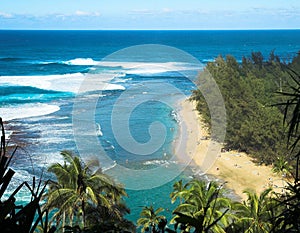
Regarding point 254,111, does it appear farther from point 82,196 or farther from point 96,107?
point 82,196

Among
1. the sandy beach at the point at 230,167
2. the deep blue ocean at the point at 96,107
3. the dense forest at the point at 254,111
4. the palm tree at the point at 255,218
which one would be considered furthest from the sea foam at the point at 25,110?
the palm tree at the point at 255,218

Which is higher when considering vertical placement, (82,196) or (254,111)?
(254,111)

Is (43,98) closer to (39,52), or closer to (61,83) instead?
(61,83)

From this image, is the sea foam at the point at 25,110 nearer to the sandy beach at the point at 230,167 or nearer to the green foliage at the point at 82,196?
the sandy beach at the point at 230,167

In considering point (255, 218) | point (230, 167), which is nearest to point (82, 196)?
point (255, 218)

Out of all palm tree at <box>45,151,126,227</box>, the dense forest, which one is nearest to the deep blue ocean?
the dense forest

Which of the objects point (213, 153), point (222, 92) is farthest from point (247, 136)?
point (222, 92)

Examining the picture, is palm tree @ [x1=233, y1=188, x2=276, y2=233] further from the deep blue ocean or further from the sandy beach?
the sandy beach
